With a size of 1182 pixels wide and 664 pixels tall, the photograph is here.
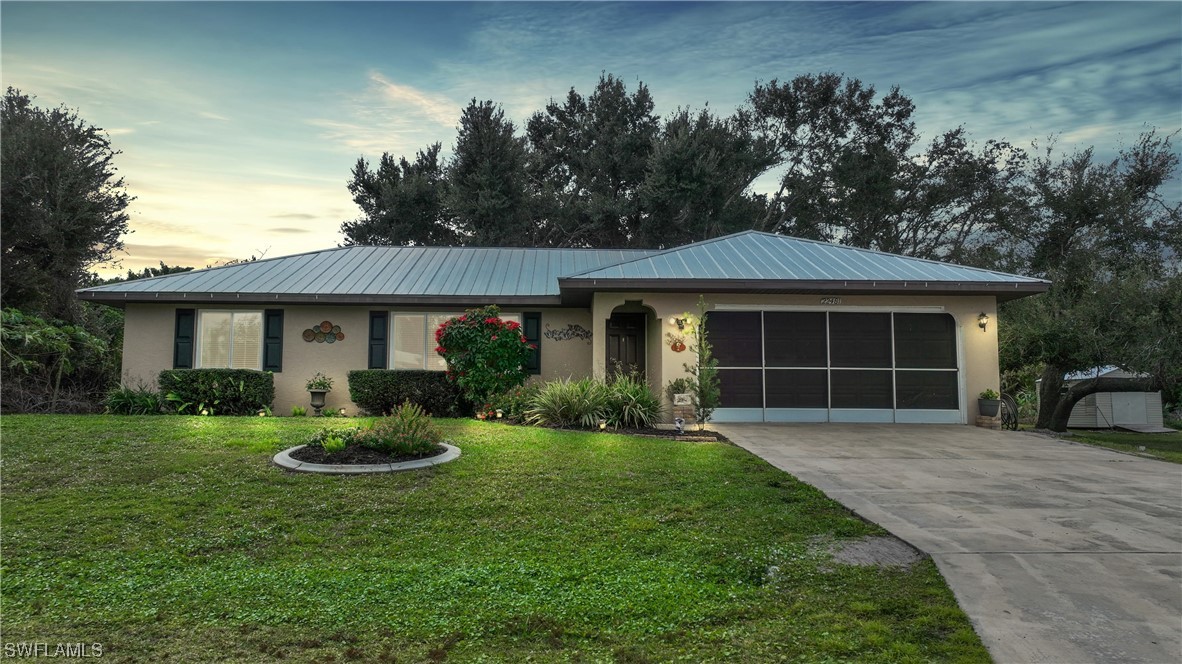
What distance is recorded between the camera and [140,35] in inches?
347

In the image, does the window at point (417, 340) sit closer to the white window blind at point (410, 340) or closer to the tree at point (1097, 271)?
the white window blind at point (410, 340)

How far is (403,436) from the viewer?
6992 mm

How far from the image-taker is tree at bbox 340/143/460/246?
25316 mm

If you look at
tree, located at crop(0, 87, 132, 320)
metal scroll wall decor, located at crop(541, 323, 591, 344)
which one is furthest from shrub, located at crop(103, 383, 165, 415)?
metal scroll wall decor, located at crop(541, 323, 591, 344)

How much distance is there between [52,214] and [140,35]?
32.1ft

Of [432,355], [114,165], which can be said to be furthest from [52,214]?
[432,355]

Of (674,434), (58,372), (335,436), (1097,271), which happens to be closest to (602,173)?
(1097,271)

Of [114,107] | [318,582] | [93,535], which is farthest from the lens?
[114,107]

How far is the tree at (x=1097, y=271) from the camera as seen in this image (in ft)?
42.0

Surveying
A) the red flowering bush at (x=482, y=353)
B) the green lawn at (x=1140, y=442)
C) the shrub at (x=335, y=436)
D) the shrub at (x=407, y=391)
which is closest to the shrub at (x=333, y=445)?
the shrub at (x=335, y=436)

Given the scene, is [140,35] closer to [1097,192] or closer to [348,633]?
[348,633]

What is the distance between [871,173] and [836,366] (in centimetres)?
1698

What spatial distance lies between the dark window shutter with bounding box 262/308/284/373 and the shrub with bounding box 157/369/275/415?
1.03m

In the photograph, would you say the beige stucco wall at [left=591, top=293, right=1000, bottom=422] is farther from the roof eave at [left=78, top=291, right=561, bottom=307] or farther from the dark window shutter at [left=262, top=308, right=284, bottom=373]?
the dark window shutter at [left=262, top=308, right=284, bottom=373]
